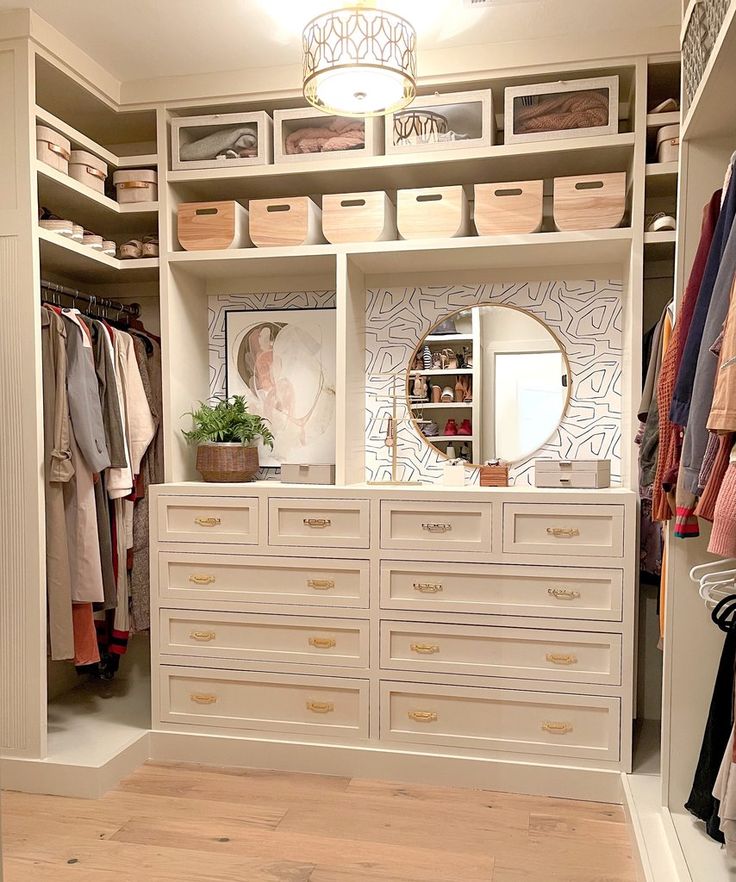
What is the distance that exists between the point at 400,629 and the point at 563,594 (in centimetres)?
59

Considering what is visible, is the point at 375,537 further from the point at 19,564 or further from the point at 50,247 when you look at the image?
the point at 50,247

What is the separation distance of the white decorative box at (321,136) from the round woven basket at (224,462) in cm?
113

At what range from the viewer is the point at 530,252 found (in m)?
2.92

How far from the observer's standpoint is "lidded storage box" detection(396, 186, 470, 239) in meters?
2.88

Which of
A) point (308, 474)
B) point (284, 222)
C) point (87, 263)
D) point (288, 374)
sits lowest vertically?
point (308, 474)

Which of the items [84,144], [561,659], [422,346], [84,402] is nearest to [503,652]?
[561,659]

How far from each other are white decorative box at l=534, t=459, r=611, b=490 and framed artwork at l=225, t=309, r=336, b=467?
95 cm

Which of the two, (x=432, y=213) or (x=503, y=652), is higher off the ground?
(x=432, y=213)

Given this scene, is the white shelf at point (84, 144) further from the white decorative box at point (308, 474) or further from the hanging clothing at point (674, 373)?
the hanging clothing at point (674, 373)

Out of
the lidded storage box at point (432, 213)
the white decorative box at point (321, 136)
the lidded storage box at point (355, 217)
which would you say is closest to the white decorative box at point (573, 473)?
the lidded storage box at point (432, 213)

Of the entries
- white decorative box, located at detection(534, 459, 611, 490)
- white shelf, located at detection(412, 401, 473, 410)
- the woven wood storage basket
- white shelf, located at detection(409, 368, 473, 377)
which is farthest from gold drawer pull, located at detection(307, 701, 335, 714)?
white shelf, located at detection(409, 368, 473, 377)

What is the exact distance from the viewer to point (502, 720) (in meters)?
2.75

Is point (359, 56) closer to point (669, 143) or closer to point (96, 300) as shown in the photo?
point (669, 143)

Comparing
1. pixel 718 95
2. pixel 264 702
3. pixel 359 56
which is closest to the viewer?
pixel 718 95
